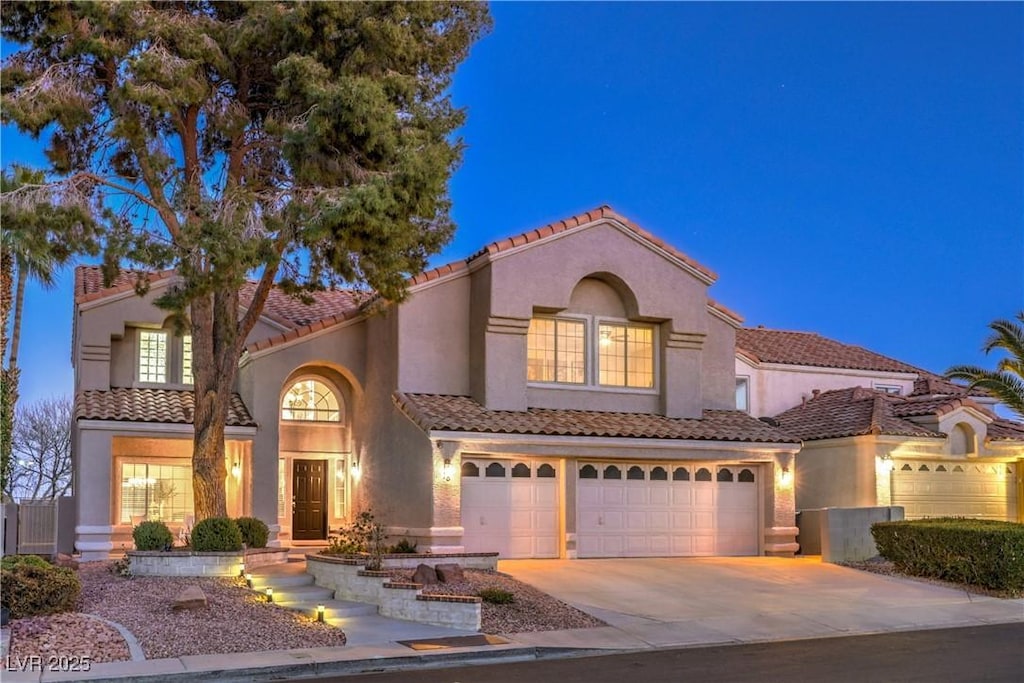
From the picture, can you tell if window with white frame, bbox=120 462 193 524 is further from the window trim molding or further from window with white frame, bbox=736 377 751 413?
window with white frame, bbox=736 377 751 413

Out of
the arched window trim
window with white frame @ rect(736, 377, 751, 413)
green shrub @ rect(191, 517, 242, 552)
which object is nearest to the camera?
green shrub @ rect(191, 517, 242, 552)

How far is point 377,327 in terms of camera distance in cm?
2478

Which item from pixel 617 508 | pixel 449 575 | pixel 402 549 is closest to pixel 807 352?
pixel 617 508

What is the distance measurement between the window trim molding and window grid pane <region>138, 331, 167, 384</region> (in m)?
8.60

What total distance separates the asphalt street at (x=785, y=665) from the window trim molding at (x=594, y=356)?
9.78 metres

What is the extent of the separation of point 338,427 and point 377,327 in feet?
9.38

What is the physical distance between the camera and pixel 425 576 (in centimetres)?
1805

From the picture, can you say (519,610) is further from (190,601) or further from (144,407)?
(144,407)

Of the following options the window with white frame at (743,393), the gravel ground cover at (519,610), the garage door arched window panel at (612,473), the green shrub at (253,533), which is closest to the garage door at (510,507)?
the garage door arched window panel at (612,473)

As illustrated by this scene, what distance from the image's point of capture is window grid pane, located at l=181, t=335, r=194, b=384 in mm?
25953

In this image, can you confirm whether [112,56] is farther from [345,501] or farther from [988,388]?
[988,388]

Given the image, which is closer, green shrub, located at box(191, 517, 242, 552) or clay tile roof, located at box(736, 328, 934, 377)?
green shrub, located at box(191, 517, 242, 552)

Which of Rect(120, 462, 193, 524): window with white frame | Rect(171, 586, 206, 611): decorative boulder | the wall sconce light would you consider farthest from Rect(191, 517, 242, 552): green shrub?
the wall sconce light

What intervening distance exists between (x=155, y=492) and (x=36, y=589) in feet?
32.0
